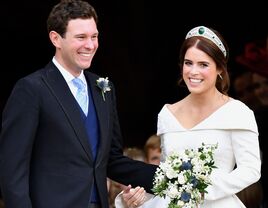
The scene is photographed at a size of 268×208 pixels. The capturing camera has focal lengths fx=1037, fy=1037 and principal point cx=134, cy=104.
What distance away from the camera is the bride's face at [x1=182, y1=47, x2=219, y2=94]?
5613 millimetres

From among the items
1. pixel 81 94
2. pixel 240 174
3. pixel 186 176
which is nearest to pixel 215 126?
pixel 240 174

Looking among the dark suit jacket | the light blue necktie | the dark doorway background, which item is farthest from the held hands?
the dark doorway background

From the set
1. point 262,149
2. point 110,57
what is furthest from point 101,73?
point 262,149

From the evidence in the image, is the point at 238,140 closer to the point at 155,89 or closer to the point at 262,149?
the point at 262,149

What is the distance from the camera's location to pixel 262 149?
8406 millimetres

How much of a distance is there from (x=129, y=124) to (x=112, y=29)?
96 centimetres

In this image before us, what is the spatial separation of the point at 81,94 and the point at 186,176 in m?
0.76

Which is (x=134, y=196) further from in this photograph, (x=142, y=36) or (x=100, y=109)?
(x=142, y=36)

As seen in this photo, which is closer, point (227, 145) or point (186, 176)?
point (186, 176)

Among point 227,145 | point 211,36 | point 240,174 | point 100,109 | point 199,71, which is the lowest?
point 240,174

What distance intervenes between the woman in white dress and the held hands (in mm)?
93

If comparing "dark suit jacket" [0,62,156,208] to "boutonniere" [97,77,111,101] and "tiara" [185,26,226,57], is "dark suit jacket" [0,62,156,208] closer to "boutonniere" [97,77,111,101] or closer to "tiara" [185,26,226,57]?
"boutonniere" [97,77,111,101]

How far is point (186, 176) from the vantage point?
527cm

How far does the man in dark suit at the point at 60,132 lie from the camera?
5.31 metres
